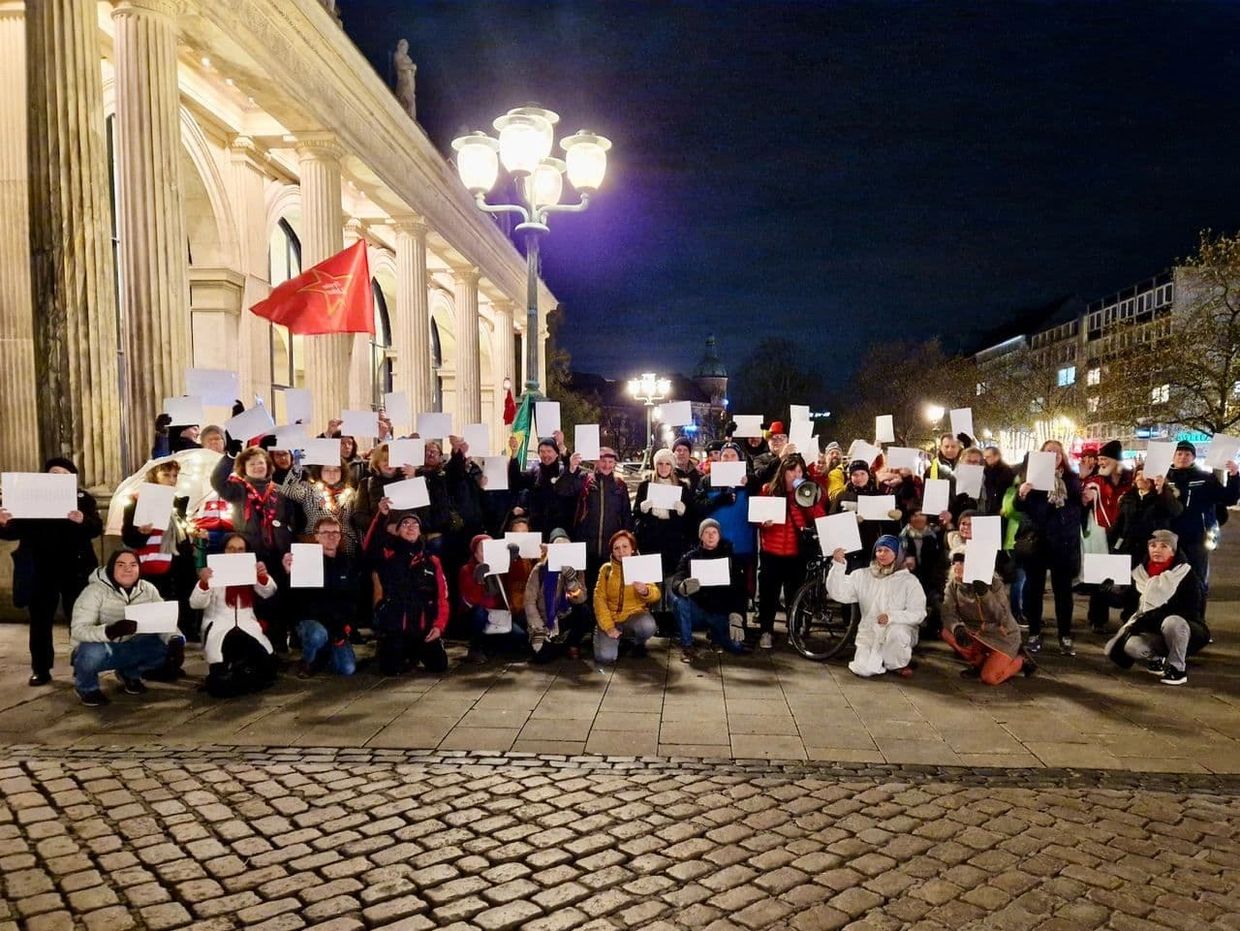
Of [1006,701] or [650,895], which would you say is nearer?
[650,895]

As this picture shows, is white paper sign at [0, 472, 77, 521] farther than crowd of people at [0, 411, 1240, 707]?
No

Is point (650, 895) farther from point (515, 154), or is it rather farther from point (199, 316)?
point (199, 316)

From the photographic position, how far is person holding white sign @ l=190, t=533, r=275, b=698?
6.66 m

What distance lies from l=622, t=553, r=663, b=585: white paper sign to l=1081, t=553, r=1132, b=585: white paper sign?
142 inches

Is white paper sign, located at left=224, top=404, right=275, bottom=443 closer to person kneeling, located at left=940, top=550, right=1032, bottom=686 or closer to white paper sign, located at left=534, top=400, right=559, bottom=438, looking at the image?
white paper sign, located at left=534, top=400, right=559, bottom=438

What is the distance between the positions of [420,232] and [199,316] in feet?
22.2

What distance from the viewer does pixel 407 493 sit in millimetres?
7496

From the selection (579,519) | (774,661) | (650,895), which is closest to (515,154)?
(579,519)

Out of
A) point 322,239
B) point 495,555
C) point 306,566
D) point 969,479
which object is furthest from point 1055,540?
point 322,239

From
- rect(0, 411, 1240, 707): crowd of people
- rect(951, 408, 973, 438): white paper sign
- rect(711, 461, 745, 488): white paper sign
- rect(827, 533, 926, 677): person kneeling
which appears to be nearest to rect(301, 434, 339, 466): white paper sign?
rect(0, 411, 1240, 707): crowd of people

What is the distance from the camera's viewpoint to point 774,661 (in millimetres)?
7809

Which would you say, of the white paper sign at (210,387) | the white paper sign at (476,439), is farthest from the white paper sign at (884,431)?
the white paper sign at (210,387)

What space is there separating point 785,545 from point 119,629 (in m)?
5.54

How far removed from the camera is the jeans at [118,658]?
6.41 metres
